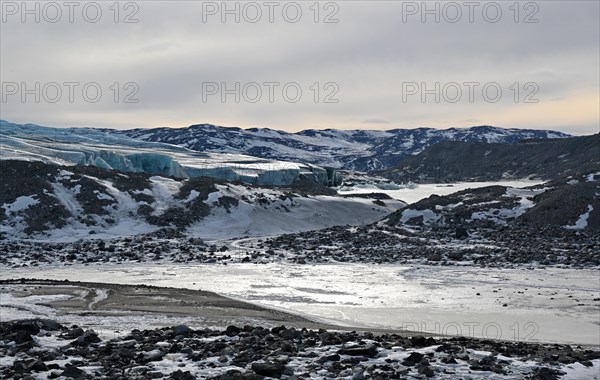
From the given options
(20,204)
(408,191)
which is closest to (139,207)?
(20,204)

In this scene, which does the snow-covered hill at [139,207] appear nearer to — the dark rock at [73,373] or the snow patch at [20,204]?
the snow patch at [20,204]

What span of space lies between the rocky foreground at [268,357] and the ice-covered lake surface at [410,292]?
4646 mm

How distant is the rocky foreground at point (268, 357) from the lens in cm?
1049

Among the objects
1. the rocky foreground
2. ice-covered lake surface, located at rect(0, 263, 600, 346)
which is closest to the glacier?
ice-covered lake surface, located at rect(0, 263, 600, 346)

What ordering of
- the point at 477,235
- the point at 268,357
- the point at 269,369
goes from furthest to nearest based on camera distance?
the point at 477,235 → the point at 268,357 → the point at 269,369

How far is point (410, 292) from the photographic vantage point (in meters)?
24.6

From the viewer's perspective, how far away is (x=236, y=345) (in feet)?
41.5

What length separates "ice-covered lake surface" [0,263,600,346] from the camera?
18.6 meters

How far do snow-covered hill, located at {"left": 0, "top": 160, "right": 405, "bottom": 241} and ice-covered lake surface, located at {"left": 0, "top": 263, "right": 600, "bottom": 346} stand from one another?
52.4 feet

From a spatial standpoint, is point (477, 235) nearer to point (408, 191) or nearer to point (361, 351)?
point (361, 351)

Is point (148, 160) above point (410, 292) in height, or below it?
above

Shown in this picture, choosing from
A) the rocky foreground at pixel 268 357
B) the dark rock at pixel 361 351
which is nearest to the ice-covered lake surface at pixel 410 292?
the rocky foreground at pixel 268 357

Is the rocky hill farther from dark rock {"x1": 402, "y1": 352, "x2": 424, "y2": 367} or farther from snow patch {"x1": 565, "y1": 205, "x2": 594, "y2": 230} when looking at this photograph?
dark rock {"x1": 402, "y1": 352, "x2": 424, "y2": 367}

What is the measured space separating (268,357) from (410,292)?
1387 centimetres
